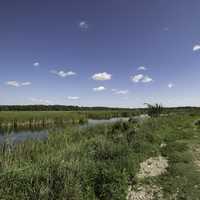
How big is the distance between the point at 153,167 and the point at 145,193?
2.29 m

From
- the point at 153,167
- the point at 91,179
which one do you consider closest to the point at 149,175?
the point at 153,167

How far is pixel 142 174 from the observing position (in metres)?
6.51

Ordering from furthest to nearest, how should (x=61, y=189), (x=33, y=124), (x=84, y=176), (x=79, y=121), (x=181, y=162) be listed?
(x=79, y=121) < (x=33, y=124) < (x=181, y=162) < (x=84, y=176) < (x=61, y=189)

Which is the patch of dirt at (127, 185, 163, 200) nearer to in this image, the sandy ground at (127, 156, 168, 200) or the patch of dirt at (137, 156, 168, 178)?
the sandy ground at (127, 156, 168, 200)

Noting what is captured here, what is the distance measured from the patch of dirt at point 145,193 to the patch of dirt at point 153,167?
90 centimetres

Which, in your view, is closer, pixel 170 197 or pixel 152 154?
pixel 170 197

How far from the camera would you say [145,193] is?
5.09 meters

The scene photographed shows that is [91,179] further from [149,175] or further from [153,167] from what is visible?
[153,167]

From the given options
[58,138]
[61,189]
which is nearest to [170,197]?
[61,189]

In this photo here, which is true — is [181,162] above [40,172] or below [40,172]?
below

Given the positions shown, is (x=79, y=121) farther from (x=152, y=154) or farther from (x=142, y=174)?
(x=142, y=174)

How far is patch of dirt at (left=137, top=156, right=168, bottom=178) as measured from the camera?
6.54 m

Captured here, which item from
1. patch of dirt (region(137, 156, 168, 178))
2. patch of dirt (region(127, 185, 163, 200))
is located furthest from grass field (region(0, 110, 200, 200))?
patch of dirt (region(137, 156, 168, 178))

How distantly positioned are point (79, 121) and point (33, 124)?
10.1 m
